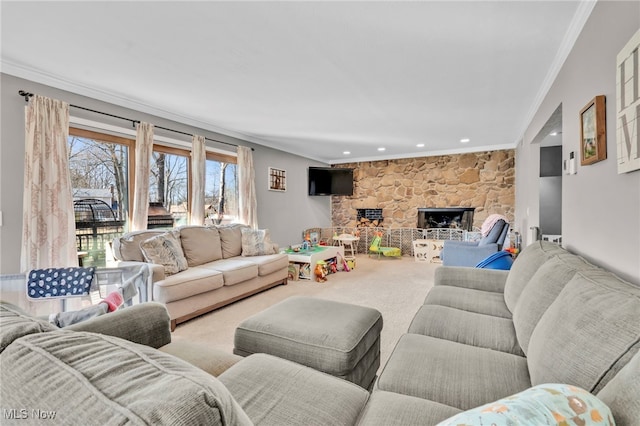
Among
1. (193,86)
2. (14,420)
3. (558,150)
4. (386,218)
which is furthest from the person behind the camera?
(386,218)

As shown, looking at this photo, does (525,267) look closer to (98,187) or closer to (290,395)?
(290,395)

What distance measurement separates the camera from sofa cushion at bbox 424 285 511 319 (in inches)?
74.4

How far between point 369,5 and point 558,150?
5636 millimetres

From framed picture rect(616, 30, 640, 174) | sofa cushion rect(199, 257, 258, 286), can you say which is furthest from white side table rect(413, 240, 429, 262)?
framed picture rect(616, 30, 640, 174)

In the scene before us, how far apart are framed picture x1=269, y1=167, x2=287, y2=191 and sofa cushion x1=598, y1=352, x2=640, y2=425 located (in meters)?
5.26

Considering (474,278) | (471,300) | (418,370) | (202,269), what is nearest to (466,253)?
(474,278)

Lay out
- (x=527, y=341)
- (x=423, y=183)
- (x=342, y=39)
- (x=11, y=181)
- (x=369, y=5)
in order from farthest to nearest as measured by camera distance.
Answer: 1. (x=423, y=183)
2. (x=11, y=181)
3. (x=342, y=39)
4. (x=369, y=5)
5. (x=527, y=341)

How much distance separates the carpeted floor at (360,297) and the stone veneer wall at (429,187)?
160cm

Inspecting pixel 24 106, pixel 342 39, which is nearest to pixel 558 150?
pixel 342 39

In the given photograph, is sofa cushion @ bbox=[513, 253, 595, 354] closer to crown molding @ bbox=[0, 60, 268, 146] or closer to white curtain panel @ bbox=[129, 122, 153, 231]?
white curtain panel @ bbox=[129, 122, 153, 231]

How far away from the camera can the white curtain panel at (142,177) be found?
340cm

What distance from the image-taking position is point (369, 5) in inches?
67.6

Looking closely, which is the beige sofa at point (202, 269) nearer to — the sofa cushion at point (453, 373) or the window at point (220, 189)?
the window at point (220, 189)

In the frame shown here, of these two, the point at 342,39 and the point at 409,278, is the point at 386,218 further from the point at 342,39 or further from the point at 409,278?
the point at 342,39
